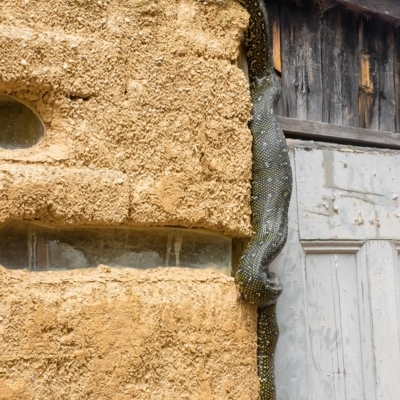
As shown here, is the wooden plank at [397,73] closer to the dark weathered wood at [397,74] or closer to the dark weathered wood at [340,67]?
the dark weathered wood at [397,74]

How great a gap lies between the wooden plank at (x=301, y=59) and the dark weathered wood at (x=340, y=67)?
1.6 inches

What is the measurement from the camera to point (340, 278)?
298 cm

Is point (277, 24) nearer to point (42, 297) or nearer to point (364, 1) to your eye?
point (364, 1)

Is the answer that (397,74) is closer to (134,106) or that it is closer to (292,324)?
(292,324)

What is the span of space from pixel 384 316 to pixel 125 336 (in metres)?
1.41

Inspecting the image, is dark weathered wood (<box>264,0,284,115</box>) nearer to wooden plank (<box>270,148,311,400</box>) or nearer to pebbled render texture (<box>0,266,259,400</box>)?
wooden plank (<box>270,148,311,400</box>)

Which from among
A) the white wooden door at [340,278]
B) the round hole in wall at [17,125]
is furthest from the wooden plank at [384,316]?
the round hole in wall at [17,125]

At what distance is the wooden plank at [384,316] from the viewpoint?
9.90ft

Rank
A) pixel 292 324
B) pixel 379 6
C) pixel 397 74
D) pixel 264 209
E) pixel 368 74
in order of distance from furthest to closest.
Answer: pixel 397 74, pixel 368 74, pixel 379 6, pixel 292 324, pixel 264 209

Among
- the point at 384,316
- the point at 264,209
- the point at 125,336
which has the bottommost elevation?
the point at 125,336

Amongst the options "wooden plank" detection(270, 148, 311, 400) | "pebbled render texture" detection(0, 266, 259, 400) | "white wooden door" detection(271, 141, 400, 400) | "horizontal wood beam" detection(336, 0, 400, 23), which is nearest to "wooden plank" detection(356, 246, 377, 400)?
"white wooden door" detection(271, 141, 400, 400)

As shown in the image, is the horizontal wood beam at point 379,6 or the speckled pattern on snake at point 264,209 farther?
the horizontal wood beam at point 379,6

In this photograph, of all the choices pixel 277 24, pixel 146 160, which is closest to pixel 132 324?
pixel 146 160

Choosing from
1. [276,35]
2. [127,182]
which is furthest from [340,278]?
[127,182]
